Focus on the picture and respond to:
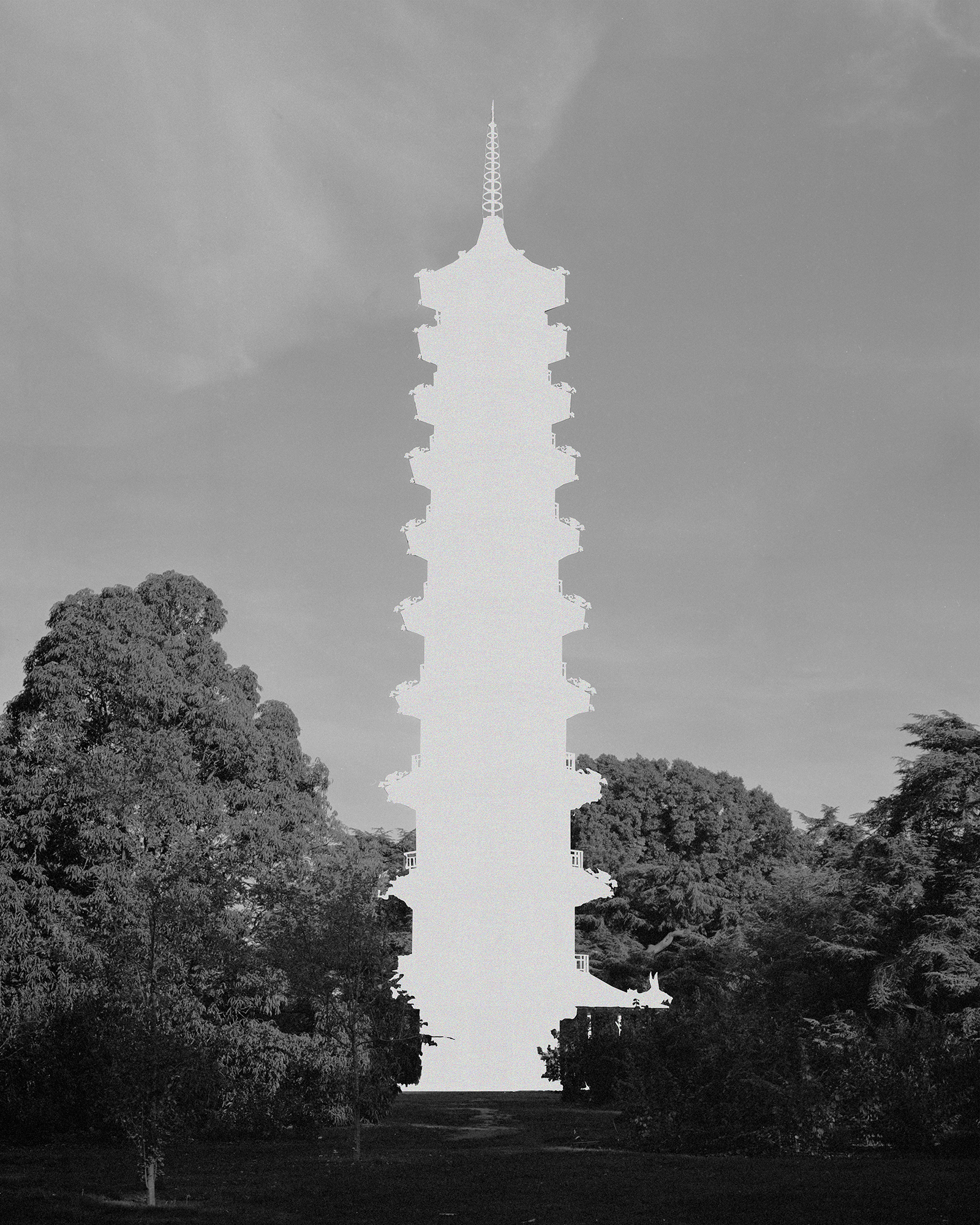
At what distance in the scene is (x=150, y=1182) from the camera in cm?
1767

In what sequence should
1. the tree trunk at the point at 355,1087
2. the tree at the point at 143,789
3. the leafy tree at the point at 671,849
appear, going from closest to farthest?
the tree trunk at the point at 355,1087 → the tree at the point at 143,789 → the leafy tree at the point at 671,849

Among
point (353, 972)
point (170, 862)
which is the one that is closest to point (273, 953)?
point (353, 972)

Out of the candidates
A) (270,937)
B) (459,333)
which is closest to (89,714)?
(270,937)

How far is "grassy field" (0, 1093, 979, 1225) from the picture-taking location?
1641 cm

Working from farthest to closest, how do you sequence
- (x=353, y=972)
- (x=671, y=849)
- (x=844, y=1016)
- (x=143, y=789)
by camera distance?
(x=671, y=849)
(x=143, y=789)
(x=844, y=1016)
(x=353, y=972)

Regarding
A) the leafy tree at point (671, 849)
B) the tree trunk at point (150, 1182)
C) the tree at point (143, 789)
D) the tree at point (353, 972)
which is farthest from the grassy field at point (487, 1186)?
the leafy tree at point (671, 849)

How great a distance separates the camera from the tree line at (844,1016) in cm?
2186

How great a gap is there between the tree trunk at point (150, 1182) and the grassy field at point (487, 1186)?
20 centimetres

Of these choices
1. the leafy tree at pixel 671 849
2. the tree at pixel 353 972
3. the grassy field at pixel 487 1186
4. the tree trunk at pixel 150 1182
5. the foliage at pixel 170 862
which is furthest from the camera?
the leafy tree at pixel 671 849

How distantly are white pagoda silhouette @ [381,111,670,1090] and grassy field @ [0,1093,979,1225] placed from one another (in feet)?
68.1

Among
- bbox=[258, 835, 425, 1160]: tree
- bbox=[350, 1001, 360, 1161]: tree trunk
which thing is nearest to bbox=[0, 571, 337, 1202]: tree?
bbox=[258, 835, 425, 1160]: tree

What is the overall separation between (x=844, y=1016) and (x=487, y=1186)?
413 inches

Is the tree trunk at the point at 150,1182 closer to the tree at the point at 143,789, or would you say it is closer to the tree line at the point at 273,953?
the tree line at the point at 273,953

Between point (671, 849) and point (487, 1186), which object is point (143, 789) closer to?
point (487, 1186)
